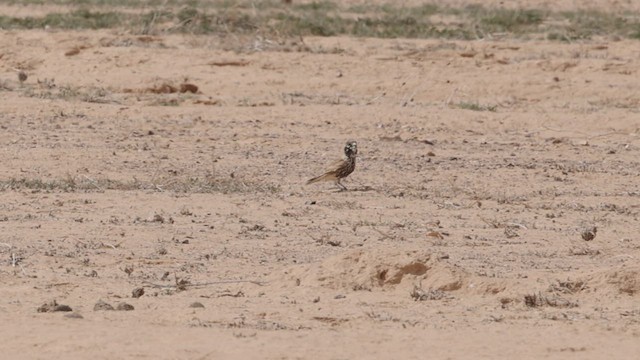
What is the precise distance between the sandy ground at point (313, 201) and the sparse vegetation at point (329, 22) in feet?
5.39

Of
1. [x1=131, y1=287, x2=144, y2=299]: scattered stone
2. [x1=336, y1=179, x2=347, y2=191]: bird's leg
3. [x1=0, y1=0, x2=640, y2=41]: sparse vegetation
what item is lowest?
[x1=0, y1=0, x2=640, y2=41]: sparse vegetation

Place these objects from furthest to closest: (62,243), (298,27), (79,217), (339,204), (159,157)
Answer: (298,27) → (159,157) → (339,204) → (79,217) → (62,243)

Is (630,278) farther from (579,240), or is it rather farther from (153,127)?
(153,127)

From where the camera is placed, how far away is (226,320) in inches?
317

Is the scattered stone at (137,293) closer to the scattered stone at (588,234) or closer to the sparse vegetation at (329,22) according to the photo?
the scattered stone at (588,234)

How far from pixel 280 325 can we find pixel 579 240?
3.63 metres

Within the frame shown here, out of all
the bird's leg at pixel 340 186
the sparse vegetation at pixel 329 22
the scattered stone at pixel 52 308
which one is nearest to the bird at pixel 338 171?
the bird's leg at pixel 340 186

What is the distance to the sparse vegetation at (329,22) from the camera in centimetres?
2530

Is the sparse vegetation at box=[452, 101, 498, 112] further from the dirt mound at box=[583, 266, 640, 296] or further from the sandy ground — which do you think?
the dirt mound at box=[583, 266, 640, 296]

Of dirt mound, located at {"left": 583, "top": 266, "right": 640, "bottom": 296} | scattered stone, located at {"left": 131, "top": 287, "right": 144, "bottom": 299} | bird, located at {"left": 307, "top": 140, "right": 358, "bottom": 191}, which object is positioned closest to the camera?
scattered stone, located at {"left": 131, "top": 287, "right": 144, "bottom": 299}

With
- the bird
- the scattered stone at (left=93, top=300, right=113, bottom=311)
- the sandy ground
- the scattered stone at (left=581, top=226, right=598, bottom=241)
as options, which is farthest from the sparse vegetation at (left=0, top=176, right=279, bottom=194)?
the scattered stone at (left=93, top=300, right=113, bottom=311)

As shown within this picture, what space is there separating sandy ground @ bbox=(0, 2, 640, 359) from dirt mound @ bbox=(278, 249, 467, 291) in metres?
0.01

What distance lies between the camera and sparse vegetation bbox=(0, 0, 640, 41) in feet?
83.0

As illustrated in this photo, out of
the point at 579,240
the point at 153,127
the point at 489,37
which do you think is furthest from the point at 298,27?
the point at 579,240
